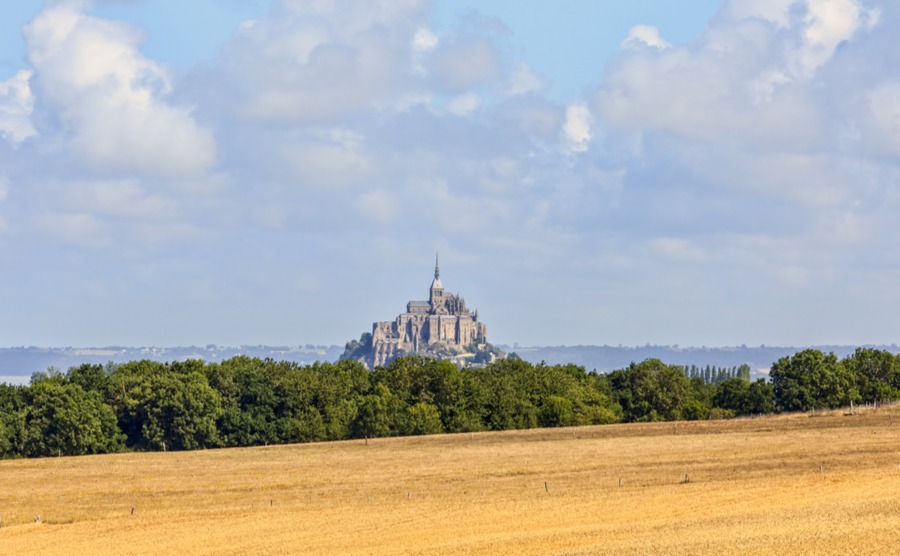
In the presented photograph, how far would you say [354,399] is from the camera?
125 m

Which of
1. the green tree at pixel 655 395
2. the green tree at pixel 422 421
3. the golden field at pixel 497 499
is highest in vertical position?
the green tree at pixel 655 395

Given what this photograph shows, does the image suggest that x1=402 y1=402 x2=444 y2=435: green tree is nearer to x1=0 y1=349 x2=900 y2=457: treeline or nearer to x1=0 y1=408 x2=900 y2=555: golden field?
x1=0 y1=349 x2=900 y2=457: treeline

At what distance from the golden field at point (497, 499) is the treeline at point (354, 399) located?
20832 millimetres

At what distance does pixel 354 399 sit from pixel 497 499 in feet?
251

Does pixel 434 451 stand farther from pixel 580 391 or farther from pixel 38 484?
pixel 580 391

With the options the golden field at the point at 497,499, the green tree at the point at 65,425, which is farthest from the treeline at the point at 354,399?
the golden field at the point at 497,499

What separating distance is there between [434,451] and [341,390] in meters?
42.9

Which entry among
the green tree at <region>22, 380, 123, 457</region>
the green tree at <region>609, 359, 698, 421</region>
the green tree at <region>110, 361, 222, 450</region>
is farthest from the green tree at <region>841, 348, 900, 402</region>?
the green tree at <region>22, 380, 123, 457</region>

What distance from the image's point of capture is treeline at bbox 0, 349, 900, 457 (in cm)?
10581

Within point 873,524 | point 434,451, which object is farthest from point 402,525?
point 434,451

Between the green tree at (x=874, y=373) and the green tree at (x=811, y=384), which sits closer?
the green tree at (x=811, y=384)

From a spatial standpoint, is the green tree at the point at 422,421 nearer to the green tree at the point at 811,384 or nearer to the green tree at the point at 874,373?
the green tree at the point at 811,384

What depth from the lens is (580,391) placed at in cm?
12862

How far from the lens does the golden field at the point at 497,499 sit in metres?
36.9
